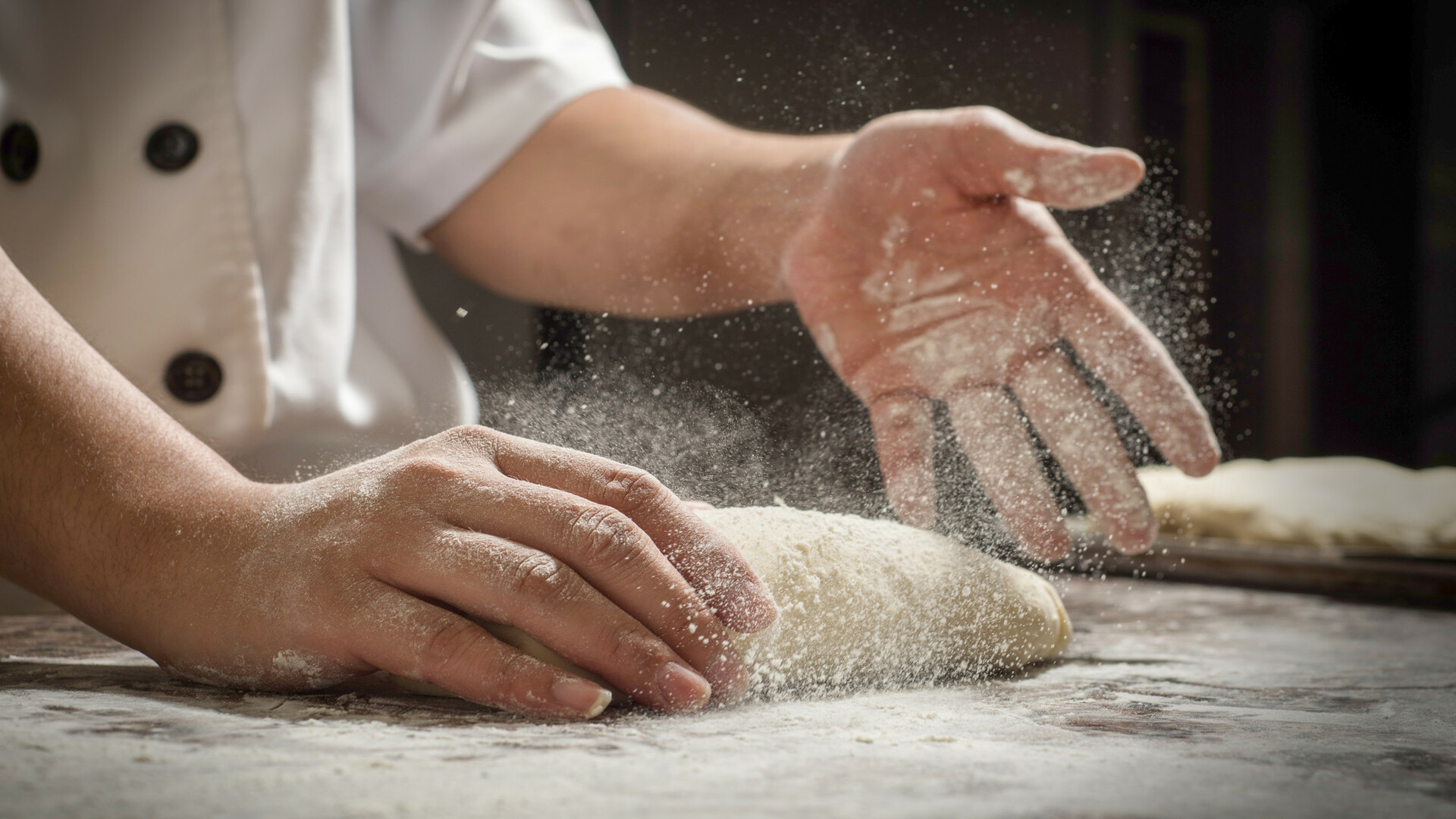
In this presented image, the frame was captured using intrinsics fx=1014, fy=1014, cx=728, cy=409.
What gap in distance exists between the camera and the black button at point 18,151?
118 centimetres

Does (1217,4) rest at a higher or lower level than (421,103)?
higher

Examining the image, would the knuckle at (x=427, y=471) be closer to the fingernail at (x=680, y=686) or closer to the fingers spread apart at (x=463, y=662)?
the fingers spread apart at (x=463, y=662)

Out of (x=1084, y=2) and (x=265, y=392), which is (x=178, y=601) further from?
(x=1084, y=2)

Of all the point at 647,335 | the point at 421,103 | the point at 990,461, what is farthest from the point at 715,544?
the point at 421,103

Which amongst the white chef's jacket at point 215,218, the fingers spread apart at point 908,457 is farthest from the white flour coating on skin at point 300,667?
the fingers spread apart at point 908,457

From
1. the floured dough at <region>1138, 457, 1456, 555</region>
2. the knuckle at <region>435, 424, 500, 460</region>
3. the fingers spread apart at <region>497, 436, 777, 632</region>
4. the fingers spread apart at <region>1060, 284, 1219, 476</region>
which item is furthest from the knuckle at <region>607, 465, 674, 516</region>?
Answer: the floured dough at <region>1138, 457, 1456, 555</region>

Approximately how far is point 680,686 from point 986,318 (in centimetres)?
73

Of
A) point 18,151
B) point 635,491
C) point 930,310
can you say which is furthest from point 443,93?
point 635,491

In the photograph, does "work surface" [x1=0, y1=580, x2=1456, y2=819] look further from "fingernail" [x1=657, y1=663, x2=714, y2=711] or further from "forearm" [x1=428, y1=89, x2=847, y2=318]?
"forearm" [x1=428, y1=89, x2=847, y2=318]

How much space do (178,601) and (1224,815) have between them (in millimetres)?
728

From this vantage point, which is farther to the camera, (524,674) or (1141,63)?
(1141,63)

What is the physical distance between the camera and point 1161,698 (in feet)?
2.86

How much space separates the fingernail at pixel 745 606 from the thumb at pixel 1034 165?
583mm

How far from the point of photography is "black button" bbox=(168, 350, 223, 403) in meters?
1.23
